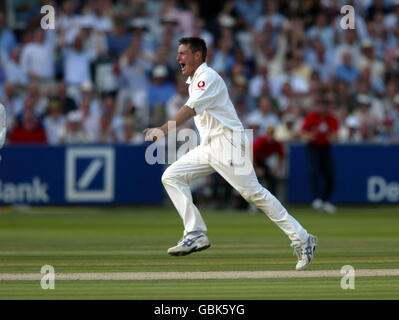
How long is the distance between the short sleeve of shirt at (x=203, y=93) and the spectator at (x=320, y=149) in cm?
978

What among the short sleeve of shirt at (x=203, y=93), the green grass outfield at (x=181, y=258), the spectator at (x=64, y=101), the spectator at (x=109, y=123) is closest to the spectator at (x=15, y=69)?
the spectator at (x=64, y=101)

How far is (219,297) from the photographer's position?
26.1 ft

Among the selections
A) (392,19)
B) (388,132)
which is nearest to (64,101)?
(388,132)

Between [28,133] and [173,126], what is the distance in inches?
427

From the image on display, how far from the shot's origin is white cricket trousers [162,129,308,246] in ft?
33.0

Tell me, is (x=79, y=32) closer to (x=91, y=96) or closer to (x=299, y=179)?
(x=91, y=96)

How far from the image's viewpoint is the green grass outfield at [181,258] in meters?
8.35

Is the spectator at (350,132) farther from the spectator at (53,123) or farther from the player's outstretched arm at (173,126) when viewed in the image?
the player's outstretched arm at (173,126)

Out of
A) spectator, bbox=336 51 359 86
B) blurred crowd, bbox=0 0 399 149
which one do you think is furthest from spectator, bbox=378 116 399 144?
spectator, bbox=336 51 359 86

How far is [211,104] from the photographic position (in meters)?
10.4

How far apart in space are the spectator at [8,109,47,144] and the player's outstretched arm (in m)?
10.4

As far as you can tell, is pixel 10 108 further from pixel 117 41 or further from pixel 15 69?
pixel 117 41

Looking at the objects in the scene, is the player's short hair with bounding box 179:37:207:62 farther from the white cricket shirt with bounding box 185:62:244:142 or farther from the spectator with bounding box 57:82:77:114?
the spectator with bounding box 57:82:77:114
